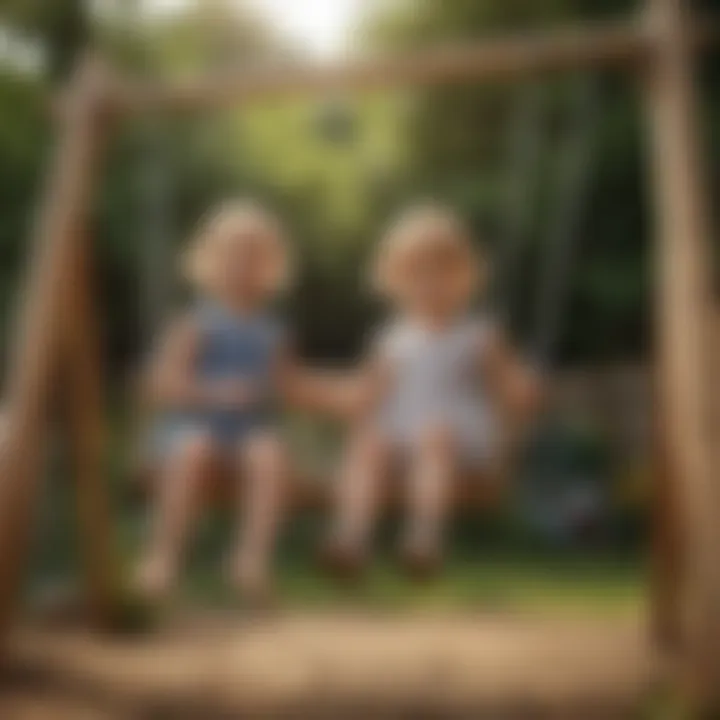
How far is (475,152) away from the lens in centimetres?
101

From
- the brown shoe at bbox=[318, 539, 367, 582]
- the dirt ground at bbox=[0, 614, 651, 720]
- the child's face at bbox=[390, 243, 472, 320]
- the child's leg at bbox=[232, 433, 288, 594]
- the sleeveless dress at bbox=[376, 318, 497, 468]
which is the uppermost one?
the child's face at bbox=[390, 243, 472, 320]

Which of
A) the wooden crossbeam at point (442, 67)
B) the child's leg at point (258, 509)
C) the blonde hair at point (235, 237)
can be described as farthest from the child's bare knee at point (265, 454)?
the wooden crossbeam at point (442, 67)

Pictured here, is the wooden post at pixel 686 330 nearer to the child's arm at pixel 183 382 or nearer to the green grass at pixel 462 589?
the green grass at pixel 462 589

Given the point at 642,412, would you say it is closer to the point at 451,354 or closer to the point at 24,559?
the point at 451,354

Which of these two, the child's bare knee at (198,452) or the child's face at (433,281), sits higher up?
the child's face at (433,281)

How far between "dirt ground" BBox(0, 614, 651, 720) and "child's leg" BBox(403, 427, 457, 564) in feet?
0.16

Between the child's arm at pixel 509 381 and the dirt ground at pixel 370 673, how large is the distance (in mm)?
136

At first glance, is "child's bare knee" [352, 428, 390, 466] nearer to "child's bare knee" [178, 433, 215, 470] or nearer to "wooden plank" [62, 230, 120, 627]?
"child's bare knee" [178, 433, 215, 470]

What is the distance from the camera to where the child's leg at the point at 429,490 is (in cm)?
93

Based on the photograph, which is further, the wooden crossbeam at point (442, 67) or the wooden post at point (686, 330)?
the wooden crossbeam at point (442, 67)

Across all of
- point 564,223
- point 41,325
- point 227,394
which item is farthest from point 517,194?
point 41,325

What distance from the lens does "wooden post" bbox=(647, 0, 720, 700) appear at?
0.88 m

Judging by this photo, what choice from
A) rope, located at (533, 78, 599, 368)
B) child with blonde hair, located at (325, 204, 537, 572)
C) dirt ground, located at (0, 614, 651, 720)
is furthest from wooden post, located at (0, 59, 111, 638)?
rope, located at (533, 78, 599, 368)

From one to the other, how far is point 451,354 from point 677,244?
0.16 meters
